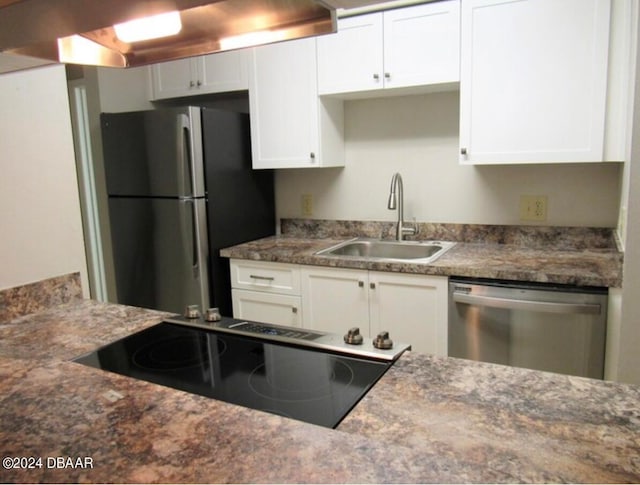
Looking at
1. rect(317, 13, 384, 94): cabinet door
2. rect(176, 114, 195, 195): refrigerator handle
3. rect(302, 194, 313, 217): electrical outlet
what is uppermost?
rect(317, 13, 384, 94): cabinet door

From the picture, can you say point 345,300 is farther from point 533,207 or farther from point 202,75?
point 202,75

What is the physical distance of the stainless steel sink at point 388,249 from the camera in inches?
106

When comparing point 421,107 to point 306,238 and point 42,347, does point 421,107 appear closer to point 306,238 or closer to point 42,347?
point 306,238

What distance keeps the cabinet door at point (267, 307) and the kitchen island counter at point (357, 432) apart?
1513 mm

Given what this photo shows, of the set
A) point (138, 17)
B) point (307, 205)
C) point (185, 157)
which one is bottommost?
point (307, 205)

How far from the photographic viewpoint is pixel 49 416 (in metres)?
0.91

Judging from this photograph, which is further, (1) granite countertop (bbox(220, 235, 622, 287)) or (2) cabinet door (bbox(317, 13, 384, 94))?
(2) cabinet door (bbox(317, 13, 384, 94))

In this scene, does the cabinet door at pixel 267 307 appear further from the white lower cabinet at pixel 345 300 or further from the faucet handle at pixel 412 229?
the faucet handle at pixel 412 229

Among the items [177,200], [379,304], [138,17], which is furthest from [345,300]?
[138,17]

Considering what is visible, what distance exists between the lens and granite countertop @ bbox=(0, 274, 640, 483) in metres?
0.72

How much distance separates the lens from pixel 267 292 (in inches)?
105

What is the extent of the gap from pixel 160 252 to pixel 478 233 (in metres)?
1.80

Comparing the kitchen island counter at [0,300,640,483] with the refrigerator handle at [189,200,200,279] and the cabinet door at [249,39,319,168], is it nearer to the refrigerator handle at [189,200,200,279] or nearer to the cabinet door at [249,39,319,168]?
the refrigerator handle at [189,200,200,279]

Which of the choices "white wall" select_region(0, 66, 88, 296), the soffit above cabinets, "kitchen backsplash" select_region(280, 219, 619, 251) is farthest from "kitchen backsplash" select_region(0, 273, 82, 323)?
"kitchen backsplash" select_region(280, 219, 619, 251)
